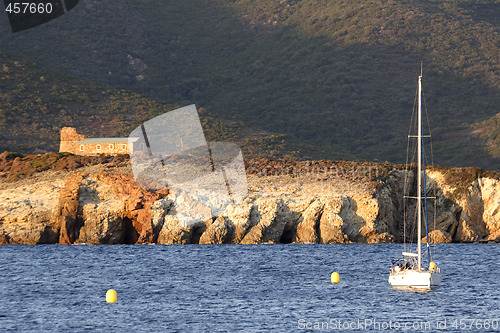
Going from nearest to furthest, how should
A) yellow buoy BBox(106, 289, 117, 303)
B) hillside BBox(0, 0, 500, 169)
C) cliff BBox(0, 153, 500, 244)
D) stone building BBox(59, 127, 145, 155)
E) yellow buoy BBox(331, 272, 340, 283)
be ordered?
yellow buoy BBox(106, 289, 117, 303)
yellow buoy BBox(331, 272, 340, 283)
cliff BBox(0, 153, 500, 244)
stone building BBox(59, 127, 145, 155)
hillside BBox(0, 0, 500, 169)

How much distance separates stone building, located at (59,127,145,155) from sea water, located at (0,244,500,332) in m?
23.9

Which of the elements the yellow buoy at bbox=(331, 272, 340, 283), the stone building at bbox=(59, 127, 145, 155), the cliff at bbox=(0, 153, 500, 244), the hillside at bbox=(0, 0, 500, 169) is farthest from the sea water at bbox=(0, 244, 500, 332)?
the hillside at bbox=(0, 0, 500, 169)

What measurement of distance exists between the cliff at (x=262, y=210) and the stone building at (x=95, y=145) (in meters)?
8.24

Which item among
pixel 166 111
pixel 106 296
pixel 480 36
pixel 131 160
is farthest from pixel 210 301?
pixel 480 36

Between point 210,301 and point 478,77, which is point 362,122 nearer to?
point 478,77

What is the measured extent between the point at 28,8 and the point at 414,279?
162m

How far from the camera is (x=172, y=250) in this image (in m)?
66.4

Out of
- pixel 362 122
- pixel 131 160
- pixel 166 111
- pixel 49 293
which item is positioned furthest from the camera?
pixel 362 122

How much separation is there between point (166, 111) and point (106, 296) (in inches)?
4079

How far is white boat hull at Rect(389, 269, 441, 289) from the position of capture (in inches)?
1683

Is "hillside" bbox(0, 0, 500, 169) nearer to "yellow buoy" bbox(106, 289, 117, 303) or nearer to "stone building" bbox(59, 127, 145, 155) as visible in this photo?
"stone building" bbox(59, 127, 145, 155)

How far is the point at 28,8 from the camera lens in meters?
184

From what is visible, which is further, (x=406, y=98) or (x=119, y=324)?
(x=406, y=98)

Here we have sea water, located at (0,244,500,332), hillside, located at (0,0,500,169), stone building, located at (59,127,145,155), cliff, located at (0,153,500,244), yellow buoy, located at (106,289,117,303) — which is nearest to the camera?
sea water, located at (0,244,500,332)
